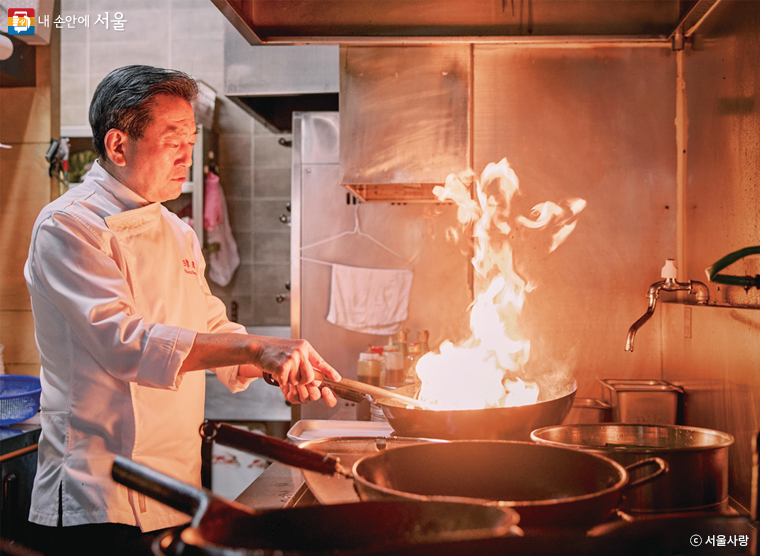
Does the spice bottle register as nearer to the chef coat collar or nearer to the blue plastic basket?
the blue plastic basket

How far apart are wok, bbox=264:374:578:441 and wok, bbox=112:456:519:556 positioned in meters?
0.59

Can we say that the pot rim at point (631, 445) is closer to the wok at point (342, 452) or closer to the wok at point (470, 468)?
the wok at point (470, 468)

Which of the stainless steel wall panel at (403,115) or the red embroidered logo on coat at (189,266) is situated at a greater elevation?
the stainless steel wall panel at (403,115)

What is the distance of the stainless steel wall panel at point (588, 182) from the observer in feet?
8.86

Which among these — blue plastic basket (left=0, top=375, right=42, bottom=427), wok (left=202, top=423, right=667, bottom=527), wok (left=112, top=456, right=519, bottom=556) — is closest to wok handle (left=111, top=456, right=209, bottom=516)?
wok (left=112, top=456, right=519, bottom=556)

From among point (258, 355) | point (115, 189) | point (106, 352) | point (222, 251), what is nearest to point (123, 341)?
point (106, 352)

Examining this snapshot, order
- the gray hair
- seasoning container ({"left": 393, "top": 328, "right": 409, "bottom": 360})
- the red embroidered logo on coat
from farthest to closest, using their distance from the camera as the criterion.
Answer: seasoning container ({"left": 393, "top": 328, "right": 409, "bottom": 360})
the red embroidered logo on coat
the gray hair

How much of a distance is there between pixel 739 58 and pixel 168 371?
2.02 m

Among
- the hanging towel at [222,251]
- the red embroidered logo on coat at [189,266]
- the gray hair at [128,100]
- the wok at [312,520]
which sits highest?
the gray hair at [128,100]

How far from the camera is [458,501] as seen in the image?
2.01 feet

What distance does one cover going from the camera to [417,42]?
2248 millimetres

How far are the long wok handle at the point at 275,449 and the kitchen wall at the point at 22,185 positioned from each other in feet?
10.0

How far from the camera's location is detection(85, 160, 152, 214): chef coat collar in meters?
1.46

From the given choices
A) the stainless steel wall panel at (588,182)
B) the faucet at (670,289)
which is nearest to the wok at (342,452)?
the faucet at (670,289)
